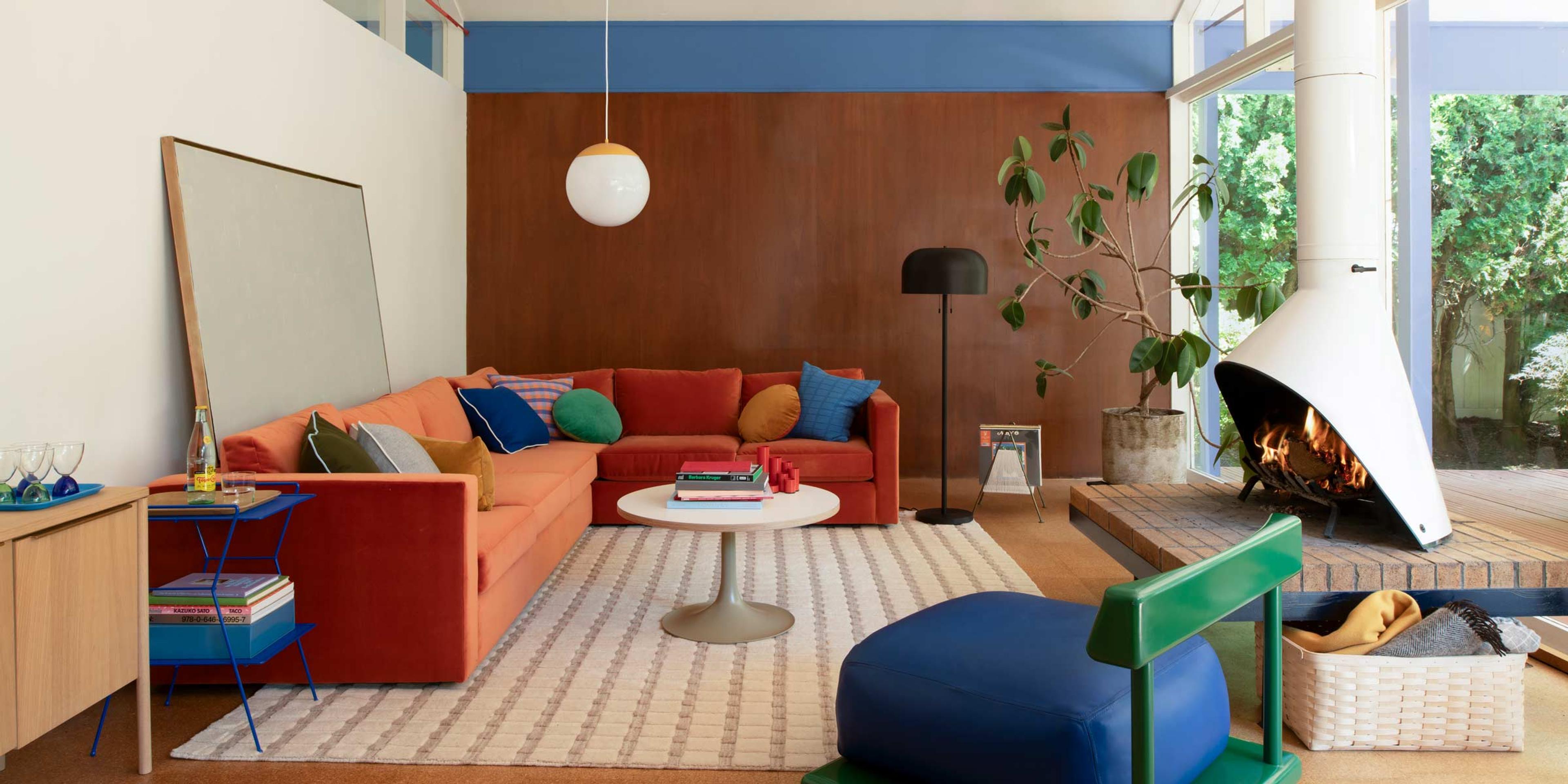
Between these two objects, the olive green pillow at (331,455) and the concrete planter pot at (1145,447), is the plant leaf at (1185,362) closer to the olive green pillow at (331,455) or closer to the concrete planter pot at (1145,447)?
the concrete planter pot at (1145,447)

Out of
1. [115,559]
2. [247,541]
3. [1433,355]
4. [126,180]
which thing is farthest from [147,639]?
[1433,355]

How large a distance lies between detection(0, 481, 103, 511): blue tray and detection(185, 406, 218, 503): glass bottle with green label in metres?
0.34

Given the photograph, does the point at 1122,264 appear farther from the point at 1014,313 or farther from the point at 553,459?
Result: the point at 553,459

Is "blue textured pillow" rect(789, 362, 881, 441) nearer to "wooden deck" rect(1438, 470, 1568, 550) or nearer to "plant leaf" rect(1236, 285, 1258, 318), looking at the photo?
"plant leaf" rect(1236, 285, 1258, 318)

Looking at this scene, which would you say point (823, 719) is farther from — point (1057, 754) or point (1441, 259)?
point (1441, 259)

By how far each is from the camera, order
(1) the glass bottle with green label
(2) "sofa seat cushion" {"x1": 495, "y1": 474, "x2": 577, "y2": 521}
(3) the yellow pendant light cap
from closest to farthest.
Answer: (1) the glass bottle with green label < (2) "sofa seat cushion" {"x1": 495, "y1": 474, "x2": 577, "y2": 521} < (3) the yellow pendant light cap

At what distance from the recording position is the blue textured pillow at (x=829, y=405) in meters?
5.63

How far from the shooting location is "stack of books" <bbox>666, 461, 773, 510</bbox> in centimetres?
380

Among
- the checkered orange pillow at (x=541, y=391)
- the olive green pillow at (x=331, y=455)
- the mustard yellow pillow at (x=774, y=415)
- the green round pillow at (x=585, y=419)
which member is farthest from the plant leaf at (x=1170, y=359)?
the olive green pillow at (x=331, y=455)

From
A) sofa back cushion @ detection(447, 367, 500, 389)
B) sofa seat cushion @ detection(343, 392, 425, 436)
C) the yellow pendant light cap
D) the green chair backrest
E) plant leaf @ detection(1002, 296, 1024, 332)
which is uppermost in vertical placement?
the yellow pendant light cap

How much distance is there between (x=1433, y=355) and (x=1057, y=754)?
2.92 meters

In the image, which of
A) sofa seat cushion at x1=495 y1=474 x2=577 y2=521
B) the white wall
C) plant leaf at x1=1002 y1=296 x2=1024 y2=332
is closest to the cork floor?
the white wall

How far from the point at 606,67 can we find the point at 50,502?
475cm

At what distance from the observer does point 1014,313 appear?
6020mm
